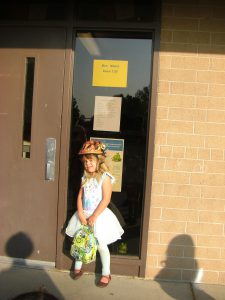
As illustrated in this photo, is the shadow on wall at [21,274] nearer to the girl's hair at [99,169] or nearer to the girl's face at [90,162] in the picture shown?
the girl's hair at [99,169]

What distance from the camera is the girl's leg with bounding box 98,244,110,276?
3506 mm

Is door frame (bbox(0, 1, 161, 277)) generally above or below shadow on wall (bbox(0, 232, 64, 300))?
above

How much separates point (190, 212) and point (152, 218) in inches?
15.0

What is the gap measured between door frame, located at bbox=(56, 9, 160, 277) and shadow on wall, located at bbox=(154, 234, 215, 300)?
0.72ft

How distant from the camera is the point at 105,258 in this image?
139 inches

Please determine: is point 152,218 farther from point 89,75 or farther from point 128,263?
point 89,75

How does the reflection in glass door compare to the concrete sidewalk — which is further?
the reflection in glass door

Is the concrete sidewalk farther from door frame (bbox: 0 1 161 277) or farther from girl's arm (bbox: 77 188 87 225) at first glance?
girl's arm (bbox: 77 188 87 225)

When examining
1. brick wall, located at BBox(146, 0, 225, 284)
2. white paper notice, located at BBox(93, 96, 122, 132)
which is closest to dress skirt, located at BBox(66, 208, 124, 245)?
brick wall, located at BBox(146, 0, 225, 284)

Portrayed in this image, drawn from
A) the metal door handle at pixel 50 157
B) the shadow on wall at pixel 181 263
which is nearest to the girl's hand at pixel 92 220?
the metal door handle at pixel 50 157

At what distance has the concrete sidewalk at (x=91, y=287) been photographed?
337 centimetres

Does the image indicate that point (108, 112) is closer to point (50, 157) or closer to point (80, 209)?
point (50, 157)

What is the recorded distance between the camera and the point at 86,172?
3508 mm

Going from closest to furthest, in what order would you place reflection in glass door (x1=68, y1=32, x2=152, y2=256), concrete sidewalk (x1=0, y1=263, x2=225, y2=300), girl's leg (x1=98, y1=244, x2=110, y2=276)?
1. concrete sidewalk (x1=0, y1=263, x2=225, y2=300)
2. girl's leg (x1=98, y1=244, x2=110, y2=276)
3. reflection in glass door (x1=68, y1=32, x2=152, y2=256)
